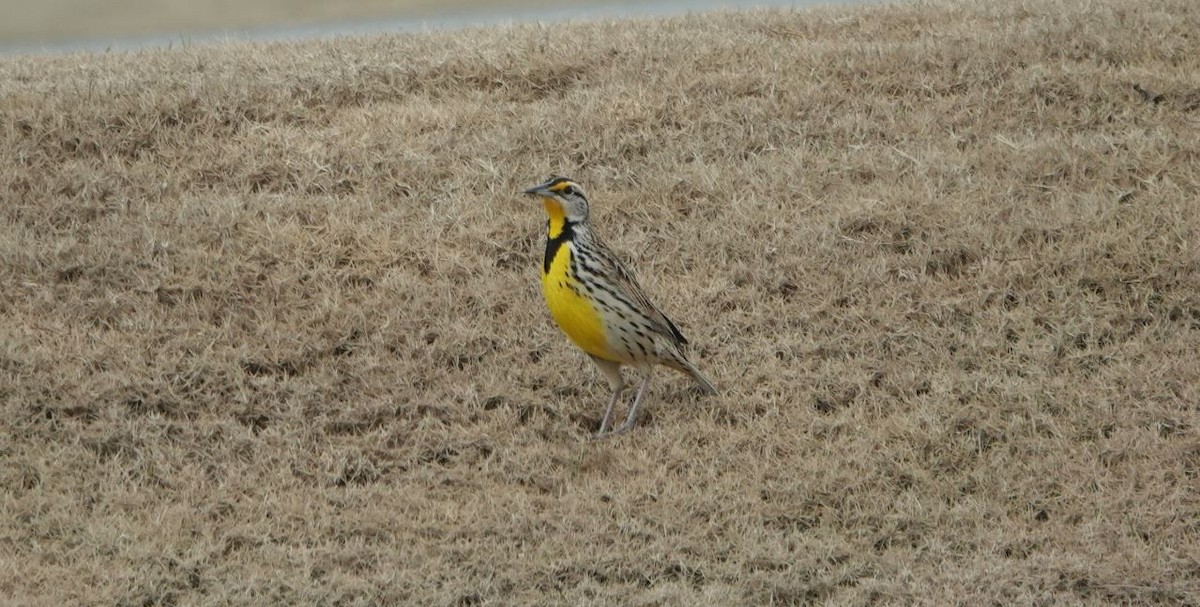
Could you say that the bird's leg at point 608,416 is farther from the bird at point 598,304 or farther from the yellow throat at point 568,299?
the yellow throat at point 568,299

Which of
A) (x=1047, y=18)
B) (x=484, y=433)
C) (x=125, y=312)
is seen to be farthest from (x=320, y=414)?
(x=1047, y=18)

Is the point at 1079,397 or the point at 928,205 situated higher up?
the point at 928,205

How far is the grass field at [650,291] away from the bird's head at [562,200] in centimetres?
98

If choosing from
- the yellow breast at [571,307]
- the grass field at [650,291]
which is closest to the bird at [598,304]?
the yellow breast at [571,307]

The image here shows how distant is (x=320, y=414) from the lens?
8.14 meters

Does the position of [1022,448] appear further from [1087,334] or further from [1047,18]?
[1047,18]

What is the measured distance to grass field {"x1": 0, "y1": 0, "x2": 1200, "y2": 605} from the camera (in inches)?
279

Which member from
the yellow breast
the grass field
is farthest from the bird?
the grass field

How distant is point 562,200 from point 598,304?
600 mm

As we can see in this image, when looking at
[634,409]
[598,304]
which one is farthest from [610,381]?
[598,304]

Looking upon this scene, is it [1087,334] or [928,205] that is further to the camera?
[928,205]

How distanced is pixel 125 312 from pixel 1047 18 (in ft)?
23.5

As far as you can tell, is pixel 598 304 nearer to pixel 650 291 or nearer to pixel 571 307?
pixel 571 307

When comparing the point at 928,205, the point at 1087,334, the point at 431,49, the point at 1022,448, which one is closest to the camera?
the point at 1022,448
